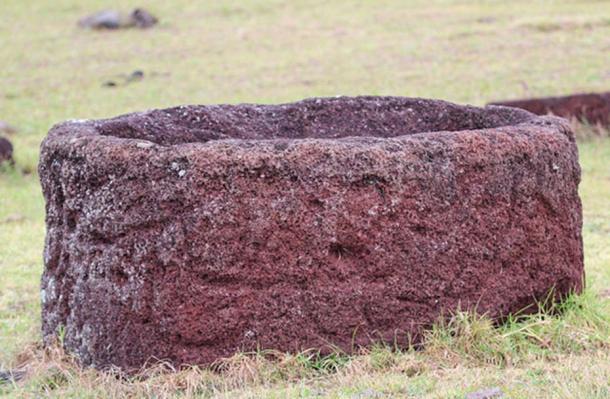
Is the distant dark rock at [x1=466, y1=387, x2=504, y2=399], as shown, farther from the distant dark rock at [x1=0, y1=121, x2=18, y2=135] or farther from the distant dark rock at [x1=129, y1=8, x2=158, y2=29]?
the distant dark rock at [x1=129, y1=8, x2=158, y2=29]

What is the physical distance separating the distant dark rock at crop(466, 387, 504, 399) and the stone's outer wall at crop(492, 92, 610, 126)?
781cm

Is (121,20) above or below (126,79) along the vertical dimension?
above

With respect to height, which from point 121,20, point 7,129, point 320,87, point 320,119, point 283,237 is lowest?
point 320,87

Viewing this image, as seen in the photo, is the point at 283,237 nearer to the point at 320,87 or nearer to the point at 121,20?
the point at 320,87

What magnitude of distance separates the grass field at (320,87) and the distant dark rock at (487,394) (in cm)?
4

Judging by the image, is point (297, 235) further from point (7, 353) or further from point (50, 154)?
point (7, 353)

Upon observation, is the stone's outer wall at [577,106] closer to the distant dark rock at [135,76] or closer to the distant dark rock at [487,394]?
the distant dark rock at [135,76]

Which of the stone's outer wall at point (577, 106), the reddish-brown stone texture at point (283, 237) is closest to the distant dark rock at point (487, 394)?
the reddish-brown stone texture at point (283, 237)

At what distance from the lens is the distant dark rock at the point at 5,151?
11430 millimetres

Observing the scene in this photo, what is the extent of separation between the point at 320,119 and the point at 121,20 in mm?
17603

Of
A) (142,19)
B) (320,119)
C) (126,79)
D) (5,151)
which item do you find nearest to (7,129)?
(5,151)

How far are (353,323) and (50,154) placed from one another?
5.11ft

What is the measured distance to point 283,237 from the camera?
4.62 metres

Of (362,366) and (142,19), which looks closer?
(362,366)
